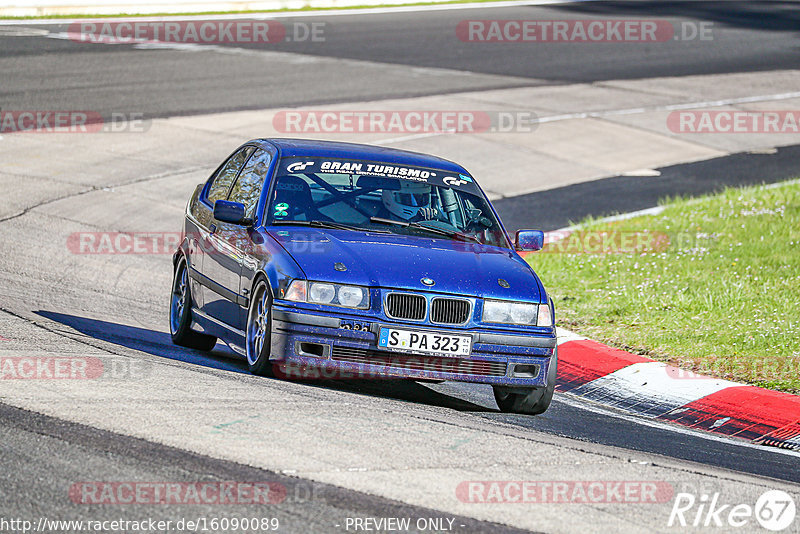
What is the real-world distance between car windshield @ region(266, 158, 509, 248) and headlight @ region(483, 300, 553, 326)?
3.05 ft

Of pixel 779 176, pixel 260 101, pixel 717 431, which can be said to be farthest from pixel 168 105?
→ pixel 717 431

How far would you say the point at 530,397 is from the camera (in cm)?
786

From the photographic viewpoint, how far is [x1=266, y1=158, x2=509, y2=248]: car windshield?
8.31 metres

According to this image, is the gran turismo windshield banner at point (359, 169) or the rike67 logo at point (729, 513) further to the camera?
the gran turismo windshield banner at point (359, 169)

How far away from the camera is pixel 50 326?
28.3ft

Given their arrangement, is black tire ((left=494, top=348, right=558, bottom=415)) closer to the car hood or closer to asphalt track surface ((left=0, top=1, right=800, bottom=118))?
the car hood

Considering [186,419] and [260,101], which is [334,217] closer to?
[186,419]

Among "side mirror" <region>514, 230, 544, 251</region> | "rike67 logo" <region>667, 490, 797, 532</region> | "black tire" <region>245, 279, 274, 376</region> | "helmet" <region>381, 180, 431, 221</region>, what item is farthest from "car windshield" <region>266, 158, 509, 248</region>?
"rike67 logo" <region>667, 490, 797, 532</region>

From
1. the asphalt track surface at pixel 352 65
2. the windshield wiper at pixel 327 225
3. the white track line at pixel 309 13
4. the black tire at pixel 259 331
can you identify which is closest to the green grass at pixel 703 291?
the windshield wiper at pixel 327 225

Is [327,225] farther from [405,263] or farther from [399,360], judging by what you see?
[399,360]

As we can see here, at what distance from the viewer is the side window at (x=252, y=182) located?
28.2 ft

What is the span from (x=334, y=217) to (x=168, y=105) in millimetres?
12645

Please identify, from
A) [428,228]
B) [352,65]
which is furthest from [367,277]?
[352,65]

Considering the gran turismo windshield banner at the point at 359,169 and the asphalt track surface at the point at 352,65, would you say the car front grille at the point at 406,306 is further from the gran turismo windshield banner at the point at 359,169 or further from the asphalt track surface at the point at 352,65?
the asphalt track surface at the point at 352,65
